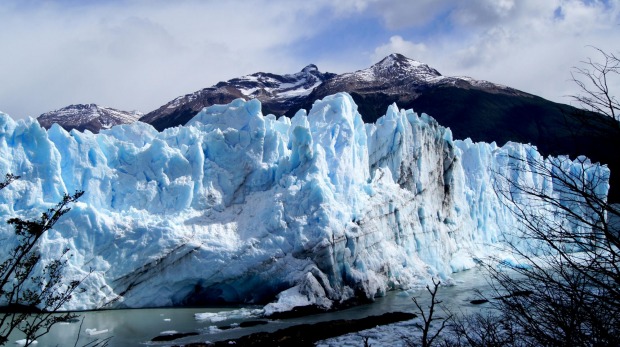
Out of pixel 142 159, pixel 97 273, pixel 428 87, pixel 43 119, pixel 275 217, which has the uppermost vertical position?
pixel 43 119

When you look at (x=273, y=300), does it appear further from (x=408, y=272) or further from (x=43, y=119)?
(x=43, y=119)

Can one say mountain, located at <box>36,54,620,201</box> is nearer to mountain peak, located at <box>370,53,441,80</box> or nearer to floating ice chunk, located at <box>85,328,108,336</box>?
mountain peak, located at <box>370,53,441,80</box>

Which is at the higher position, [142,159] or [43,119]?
[43,119]

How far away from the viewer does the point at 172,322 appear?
15797 millimetres

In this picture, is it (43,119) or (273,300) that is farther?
(43,119)

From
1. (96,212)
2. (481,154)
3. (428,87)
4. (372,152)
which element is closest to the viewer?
(96,212)

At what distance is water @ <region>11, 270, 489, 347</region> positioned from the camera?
1377 cm

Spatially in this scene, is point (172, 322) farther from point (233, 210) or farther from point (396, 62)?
point (396, 62)

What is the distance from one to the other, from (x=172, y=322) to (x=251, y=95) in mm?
100054

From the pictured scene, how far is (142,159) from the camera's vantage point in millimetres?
21438

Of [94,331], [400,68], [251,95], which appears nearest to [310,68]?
[251,95]

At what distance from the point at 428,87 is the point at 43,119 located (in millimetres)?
83579

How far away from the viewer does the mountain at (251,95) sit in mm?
95100

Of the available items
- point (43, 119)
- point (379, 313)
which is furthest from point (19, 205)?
point (43, 119)
